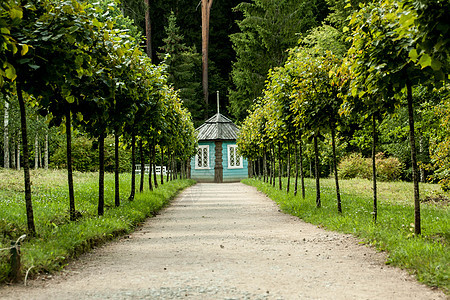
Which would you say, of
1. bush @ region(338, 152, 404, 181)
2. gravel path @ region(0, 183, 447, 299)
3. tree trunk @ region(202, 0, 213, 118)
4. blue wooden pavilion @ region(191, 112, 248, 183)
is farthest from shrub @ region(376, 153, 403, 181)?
tree trunk @ region(202, 0, 213, 118)

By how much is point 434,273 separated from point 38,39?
18.6 feet

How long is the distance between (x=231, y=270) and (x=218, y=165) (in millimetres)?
35140

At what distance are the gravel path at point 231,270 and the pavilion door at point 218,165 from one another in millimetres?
31481

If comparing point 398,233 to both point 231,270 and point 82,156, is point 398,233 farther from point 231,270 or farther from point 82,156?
point 82,156

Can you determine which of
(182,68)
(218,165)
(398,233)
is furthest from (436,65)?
(182,68)

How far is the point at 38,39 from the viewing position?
586 cm

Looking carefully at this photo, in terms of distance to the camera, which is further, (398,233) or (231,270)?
(398,233)

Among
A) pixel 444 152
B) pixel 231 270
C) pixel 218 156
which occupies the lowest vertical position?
pixel 231 270

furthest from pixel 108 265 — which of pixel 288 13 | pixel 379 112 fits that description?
pixel 288 13

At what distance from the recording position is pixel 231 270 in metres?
5.59

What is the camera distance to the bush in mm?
28531

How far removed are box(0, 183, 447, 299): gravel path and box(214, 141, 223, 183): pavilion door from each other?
103ft

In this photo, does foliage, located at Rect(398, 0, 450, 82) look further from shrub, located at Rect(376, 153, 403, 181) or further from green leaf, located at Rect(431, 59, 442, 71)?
shrub, located at Rect(376, 153, 403, 181)

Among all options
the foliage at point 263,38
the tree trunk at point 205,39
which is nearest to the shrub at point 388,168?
the foliage at point 263,38
